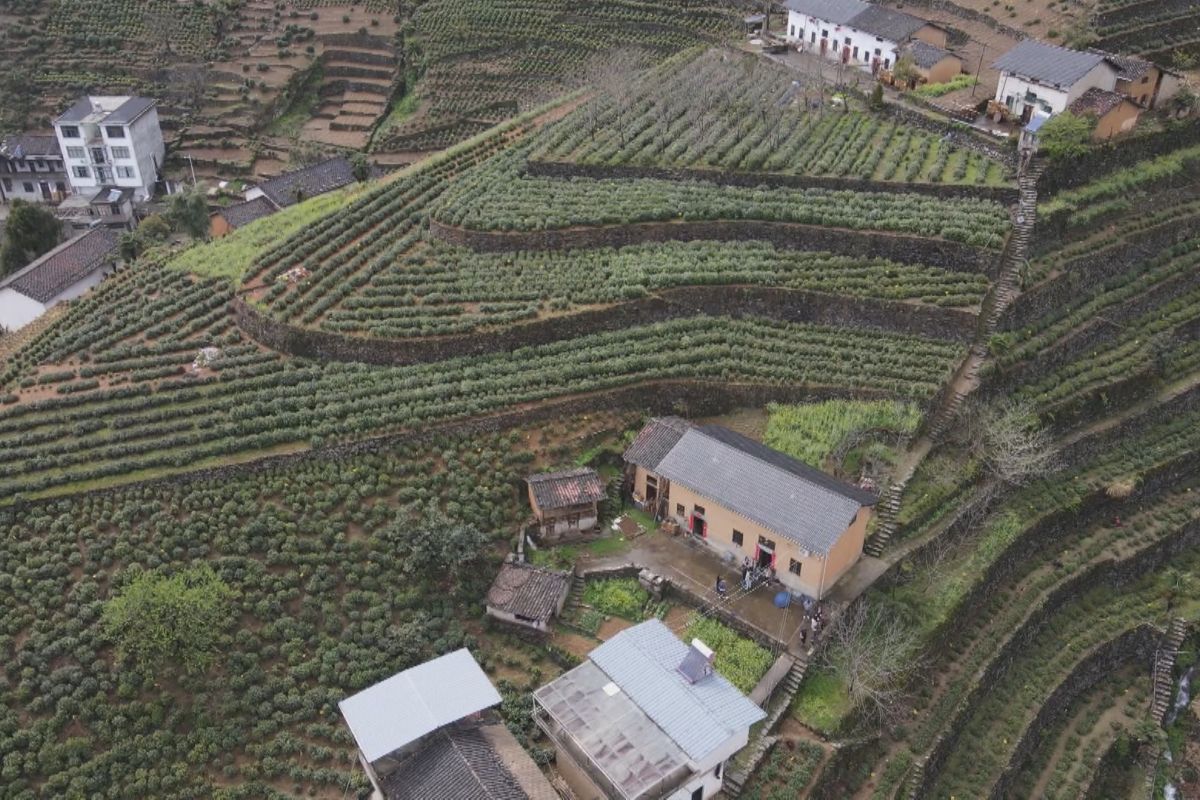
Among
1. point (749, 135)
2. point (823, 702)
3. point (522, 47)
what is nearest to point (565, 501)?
point (823, 702)

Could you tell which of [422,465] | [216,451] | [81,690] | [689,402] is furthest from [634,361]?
[81,690]

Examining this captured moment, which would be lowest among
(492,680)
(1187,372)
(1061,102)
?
(492,680)

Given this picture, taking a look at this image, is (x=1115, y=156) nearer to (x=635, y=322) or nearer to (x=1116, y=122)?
(x=1116, y=122)

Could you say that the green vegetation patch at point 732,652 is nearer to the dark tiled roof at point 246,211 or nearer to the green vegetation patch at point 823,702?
the green vegetation patch at point 823,702

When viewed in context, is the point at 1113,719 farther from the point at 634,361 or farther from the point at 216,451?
the point at 216,451

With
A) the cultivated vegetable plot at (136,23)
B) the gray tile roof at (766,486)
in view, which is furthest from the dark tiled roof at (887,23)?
the cultivated vegetable plot at (136,23)
